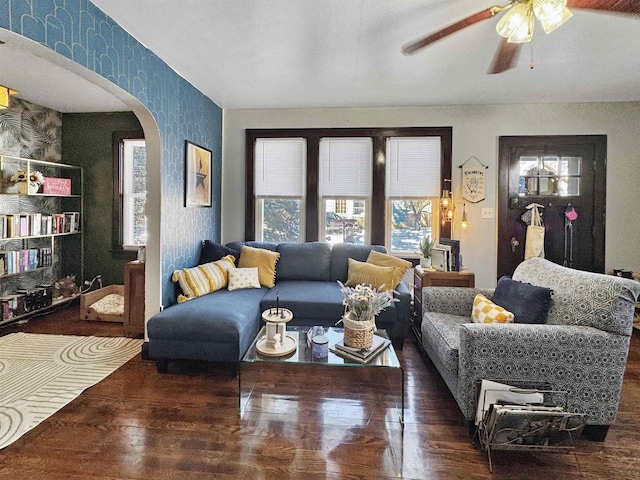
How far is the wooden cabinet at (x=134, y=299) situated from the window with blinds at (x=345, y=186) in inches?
84.7

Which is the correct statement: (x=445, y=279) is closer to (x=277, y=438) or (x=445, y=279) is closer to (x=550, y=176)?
Answer: (x=550, y=176)

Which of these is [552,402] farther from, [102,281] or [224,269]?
[102,281]

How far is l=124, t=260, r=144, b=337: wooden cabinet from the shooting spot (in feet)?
10.8

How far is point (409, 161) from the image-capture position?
4.23 meters

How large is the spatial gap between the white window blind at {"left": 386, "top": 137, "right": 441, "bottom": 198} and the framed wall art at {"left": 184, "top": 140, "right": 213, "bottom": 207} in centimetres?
215

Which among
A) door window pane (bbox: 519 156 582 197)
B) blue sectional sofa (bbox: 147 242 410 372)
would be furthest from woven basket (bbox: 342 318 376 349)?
door window pane (bbox: 519 156 582 197)

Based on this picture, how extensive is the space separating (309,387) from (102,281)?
356 cm

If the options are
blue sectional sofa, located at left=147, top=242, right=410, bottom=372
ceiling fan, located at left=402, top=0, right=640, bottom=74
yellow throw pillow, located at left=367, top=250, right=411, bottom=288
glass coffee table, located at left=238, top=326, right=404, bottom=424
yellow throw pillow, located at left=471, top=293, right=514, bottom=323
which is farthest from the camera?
yellow throw pillow, located at left=367, top=250, right=411, bottom=288

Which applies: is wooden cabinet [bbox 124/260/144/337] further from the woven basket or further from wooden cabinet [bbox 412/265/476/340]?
wooden cabinet [bbox 412/265/476/340]

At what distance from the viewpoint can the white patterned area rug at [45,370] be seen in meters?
2.11

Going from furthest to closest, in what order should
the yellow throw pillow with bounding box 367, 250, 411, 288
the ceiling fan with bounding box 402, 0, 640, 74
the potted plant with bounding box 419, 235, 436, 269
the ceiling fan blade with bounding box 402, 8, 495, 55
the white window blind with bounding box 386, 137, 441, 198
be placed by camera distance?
the white window blind with bounding box 386, 137, 441, 198, the potted plant with bounding box 419, 235, 436, 269, the yellow throw pillow with bounding box 367, 250, 411, 288, the ceiling fan blade with bounding box 402, 8, 495, 55, the ceiling fan with bounding box 402, 0, 640, 74

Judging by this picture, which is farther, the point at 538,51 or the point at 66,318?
the point at 66,318

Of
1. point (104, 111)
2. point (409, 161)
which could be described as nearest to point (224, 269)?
point (409, 161)

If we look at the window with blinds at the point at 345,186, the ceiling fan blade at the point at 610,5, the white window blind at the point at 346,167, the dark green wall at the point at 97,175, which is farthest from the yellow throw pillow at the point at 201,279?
the ceiling fan blade at the point at 610,5
